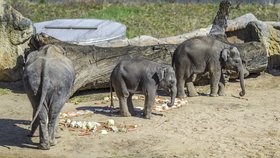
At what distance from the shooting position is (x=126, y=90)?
1108 cm

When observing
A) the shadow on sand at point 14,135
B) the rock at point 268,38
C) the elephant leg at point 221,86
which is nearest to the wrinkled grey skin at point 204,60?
the elephant leg at point 221,86

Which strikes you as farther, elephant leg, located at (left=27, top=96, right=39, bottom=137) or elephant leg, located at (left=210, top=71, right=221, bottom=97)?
elephant leg, located at (left=210, top=71, right=221, bottom=97)

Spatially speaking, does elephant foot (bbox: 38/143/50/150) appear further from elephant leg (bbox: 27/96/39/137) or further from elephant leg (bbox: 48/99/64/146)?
elephant leg (bbox: 27/96/39/137)

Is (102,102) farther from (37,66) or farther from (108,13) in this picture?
(108,13)

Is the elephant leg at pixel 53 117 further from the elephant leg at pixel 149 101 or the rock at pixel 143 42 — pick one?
the rock at pixel 143 42

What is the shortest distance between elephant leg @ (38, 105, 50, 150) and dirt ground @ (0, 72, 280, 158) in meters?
0.10

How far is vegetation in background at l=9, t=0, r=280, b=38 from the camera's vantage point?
21.5 m

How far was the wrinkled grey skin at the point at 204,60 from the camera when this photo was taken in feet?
42.3

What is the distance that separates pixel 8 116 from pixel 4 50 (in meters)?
3.16

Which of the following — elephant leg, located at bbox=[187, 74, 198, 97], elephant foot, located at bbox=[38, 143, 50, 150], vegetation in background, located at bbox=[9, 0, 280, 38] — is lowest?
vegetation in background, located at bbox=[9, 0, 280, 38]

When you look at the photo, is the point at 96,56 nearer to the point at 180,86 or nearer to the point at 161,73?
the point at 180,86

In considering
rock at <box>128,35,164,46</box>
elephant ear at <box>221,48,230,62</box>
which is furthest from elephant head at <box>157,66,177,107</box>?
rock at <box>128,35,164,46</box>

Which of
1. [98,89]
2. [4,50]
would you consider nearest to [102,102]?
[98,89]

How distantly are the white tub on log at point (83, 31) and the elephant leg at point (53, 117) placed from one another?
21.5 ft
